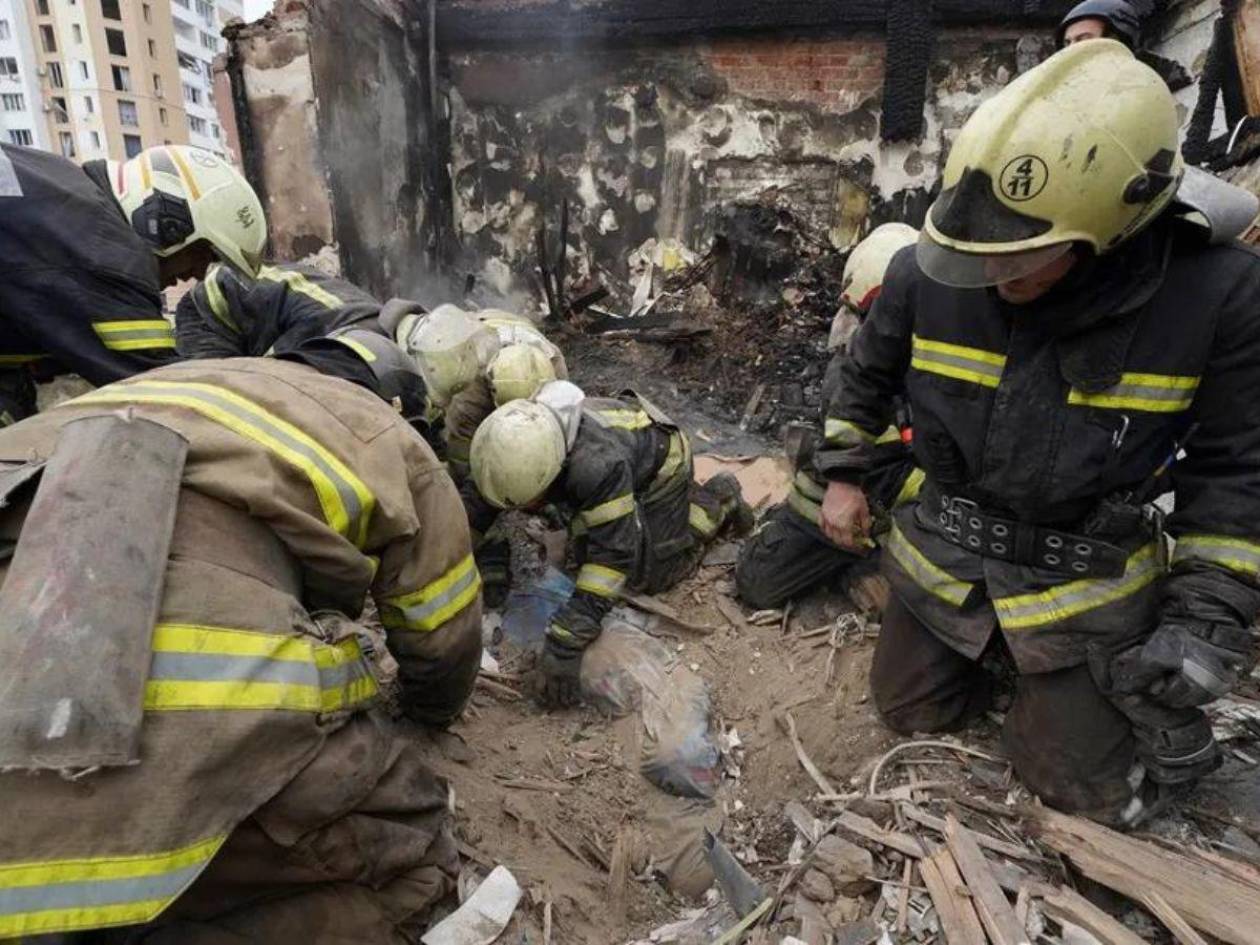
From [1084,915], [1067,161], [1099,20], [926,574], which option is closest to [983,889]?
[1084,915]

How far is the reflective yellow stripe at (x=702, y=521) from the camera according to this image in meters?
4.37

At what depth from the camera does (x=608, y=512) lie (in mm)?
3350

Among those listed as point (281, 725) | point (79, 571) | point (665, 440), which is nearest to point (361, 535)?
point (281, 725)

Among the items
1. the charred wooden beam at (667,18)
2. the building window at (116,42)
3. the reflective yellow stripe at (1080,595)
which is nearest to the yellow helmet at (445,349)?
the reflective yellow stripe at (1080,595)

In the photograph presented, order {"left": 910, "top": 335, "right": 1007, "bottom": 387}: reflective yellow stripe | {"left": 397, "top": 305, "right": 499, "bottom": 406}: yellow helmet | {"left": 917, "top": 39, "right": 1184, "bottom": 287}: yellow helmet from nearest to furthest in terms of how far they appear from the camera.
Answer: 1. {"left": 917, "top": 39, "right": 1184, "bottom": 287}: yellow helmet
2. {"left": 910, "top": 335, "right": 1007, "bottom": 387}: reflective yellow stripe
3. {"left": 397, "top": 305, "right": 499, "bottom": 406}: yellow helmet

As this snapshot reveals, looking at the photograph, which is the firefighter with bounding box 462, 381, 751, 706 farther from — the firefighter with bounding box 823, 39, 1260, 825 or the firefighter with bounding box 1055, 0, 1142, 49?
the firefighter with bounding box 1055, 0, 1142, 49

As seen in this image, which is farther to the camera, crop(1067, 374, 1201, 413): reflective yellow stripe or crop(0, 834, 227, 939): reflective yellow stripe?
crop(1067, 374, 1201, 413): reflective yellow stripe

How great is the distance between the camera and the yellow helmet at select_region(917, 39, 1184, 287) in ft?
5.64

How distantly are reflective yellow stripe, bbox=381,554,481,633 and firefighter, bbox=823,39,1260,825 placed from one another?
1504 millimetres

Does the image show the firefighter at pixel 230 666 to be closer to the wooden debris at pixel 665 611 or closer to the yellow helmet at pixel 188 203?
the yellow helmet at pixel 188 203

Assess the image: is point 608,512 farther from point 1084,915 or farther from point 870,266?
point 1084,915

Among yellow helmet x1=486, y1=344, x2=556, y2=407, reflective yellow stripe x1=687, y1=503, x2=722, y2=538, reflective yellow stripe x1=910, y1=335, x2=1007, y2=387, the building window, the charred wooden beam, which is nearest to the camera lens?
reflective yellow stripe x1=910, y1=335, x2=1007, y2=387

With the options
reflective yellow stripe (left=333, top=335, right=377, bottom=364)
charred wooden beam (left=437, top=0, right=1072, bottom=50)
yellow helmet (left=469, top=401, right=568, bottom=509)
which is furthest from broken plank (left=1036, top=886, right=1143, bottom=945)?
charred wooden beam (left=437, top=0, right=1072, bottom=50)

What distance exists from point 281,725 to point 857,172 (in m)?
7.63
